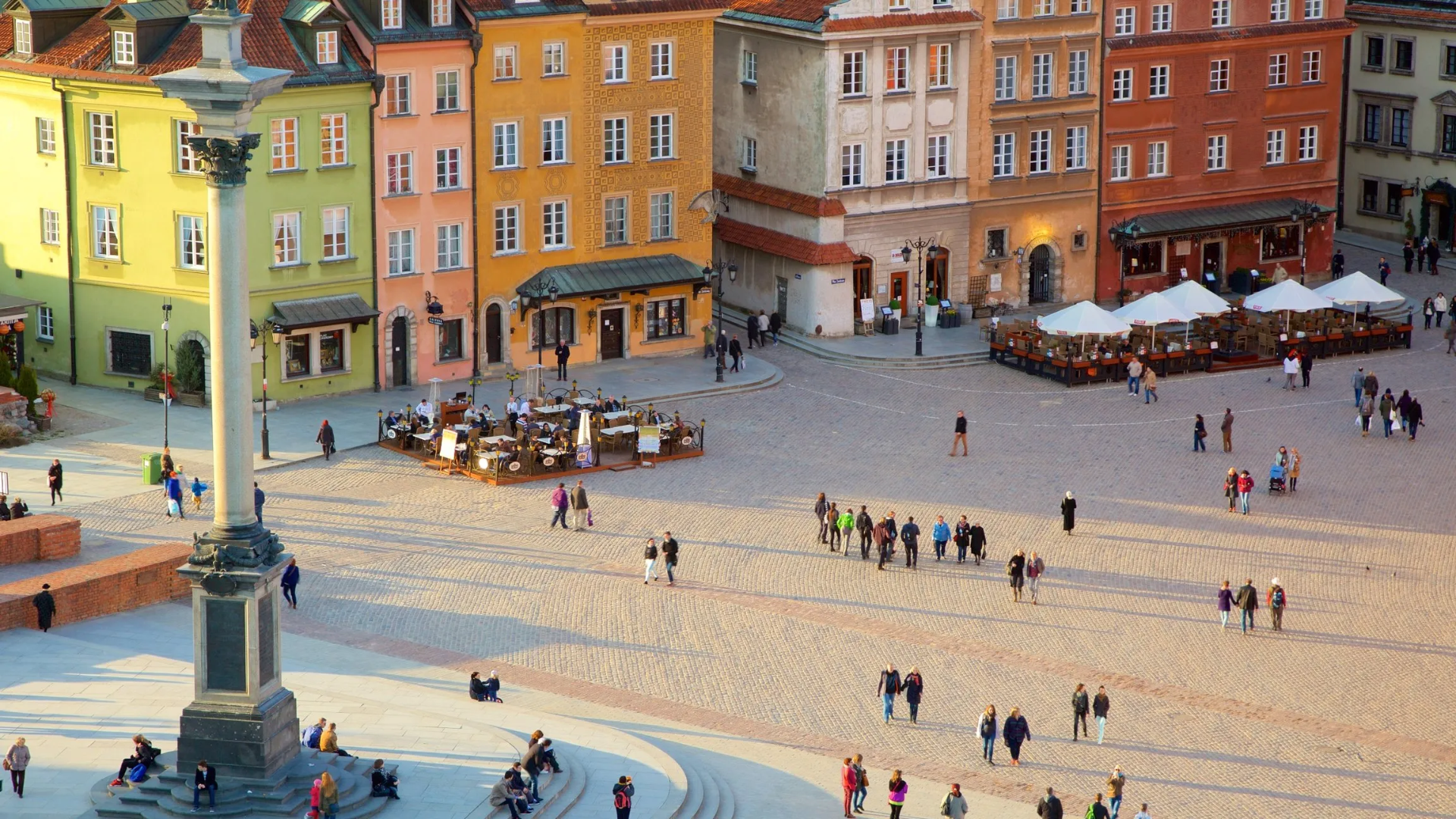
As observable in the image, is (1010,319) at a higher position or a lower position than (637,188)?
lower

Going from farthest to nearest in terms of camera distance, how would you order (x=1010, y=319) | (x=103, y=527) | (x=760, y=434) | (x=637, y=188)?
(x=1010, y=319) < (x=637, y=188) < (x=760, y=434) < (x=103, y=527)

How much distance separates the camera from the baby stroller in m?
67.1

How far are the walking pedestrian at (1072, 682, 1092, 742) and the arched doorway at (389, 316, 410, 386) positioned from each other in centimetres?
3348

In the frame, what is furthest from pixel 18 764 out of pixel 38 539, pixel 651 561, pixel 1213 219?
pixel 1213 219

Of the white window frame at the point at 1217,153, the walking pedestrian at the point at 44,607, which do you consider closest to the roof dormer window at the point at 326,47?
the walking pedestrian at the point at 44,607

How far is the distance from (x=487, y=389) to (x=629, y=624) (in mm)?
23118

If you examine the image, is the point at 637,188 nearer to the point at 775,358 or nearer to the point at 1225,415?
the point at 775,358

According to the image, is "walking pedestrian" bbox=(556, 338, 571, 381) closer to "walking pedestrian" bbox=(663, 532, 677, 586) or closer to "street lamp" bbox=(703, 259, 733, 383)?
"street lamp" bbox=(703, 259, 733, 383)

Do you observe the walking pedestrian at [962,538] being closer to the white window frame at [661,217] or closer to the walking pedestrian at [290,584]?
the walking pedestrian at [290,584]

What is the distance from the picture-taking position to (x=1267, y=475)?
69.2m

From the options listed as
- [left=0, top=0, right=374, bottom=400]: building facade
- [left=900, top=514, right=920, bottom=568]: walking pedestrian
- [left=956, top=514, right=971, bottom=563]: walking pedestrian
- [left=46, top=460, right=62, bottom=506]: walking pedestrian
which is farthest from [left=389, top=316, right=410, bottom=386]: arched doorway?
[left=956, top=514, right=971, bottom=563]: walking pedestrian

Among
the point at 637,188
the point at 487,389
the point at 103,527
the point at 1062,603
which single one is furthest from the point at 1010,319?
the point at 103,527

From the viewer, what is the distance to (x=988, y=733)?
4762 cm

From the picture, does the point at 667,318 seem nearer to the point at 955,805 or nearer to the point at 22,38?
the point at 22,38
